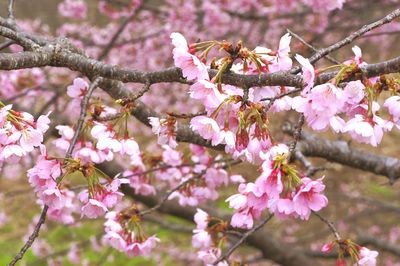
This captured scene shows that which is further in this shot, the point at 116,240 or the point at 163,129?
the point at 116,240

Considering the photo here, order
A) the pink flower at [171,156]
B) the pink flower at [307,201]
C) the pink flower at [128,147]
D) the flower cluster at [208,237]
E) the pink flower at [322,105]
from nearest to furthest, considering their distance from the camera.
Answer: the pink flower at [322,105], the pink flower at [307,201], the pink flower at [128,147], the flower cluster at [208,237], the pink flower at [171,156]

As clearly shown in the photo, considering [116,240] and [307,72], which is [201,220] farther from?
[307,72]

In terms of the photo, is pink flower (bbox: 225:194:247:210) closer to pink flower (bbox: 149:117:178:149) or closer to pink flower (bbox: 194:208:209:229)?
pink flower (bbox: 149:117:178:149)

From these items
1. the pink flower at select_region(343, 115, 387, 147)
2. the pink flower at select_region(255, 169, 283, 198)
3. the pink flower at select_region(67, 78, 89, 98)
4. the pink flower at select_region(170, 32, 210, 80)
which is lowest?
the pink flower at select_region(67, 78, 89, 98)

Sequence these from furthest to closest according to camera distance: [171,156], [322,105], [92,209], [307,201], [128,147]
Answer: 1. [171,156]
2. [128,147]
3. [92,209]
4. [307,201]
5. [322,105]

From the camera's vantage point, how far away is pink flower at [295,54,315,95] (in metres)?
1.28

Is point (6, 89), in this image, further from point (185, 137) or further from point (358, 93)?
point (358, 93)

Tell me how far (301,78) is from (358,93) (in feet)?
0.50

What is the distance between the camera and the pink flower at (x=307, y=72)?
4.21ft

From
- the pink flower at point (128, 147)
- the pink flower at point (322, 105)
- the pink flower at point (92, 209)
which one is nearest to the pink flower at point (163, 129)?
the pink flower at point (128, 147)

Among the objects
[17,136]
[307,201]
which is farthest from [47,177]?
[307,201]

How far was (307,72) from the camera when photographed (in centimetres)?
130

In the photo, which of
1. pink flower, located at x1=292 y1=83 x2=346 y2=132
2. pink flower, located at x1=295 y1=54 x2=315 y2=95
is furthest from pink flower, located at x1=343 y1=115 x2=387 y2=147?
pink flower, located at x1=295 y1=54 x2=315 y2=95

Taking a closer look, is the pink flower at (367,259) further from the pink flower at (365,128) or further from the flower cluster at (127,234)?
the flower cluster at (127,234)
